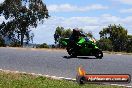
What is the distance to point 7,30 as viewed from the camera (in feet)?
206

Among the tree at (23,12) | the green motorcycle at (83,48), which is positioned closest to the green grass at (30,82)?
the green motorcycle at (83,48)

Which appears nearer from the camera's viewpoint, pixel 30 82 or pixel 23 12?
pixel 30 82

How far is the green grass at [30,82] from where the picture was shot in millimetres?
10761

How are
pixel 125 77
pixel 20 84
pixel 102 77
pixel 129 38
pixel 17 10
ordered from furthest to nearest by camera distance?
pixel 129 38
pixel 17 10
pixel 20 84
pixel 125 77
pixel 102 77

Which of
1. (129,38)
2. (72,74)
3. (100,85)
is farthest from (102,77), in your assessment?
(129,38)

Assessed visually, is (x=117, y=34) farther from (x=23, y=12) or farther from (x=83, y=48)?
(x=83, y=48)

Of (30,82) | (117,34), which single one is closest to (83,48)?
(30,82)

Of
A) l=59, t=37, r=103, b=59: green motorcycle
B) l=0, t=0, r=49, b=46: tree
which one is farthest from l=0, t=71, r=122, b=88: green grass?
l=0, t=0, r=49, b=46: tree

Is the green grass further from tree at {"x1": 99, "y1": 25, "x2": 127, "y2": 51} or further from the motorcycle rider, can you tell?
tree at {"x1": 99, "y1": 25, "x2": 127, "y2": 51}

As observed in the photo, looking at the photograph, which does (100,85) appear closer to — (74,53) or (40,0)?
(74,53)

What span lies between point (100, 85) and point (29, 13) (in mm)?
49860

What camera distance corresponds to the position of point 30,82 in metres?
11.3

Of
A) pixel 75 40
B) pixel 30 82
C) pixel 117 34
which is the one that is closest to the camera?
pixel 30 82

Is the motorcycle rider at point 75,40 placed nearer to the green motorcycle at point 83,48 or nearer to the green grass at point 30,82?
the green motorcycle at point 83,48
